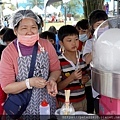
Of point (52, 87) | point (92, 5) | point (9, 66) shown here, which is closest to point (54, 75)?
point (52, 87)

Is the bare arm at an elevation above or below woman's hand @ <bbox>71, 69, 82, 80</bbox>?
above

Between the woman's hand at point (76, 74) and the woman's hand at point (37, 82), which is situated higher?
the woman's hand at point (37, 82)

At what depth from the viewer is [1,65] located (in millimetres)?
1272

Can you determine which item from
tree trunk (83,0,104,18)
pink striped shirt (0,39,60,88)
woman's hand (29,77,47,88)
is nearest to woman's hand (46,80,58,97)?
woman's hand (29,77,47,88)

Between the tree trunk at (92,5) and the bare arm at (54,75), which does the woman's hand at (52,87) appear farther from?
the tree trunk at (92,5)

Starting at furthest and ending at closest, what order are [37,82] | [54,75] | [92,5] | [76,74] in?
[92,5] < [76,74] < [54,75] < [37,82]

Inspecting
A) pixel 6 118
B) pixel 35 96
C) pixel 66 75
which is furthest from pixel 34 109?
pixel 66 75

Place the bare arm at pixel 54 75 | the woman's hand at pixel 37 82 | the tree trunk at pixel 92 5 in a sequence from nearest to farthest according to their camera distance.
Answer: the woman's hand at pixel 37 82
the bare arm at pixel 54 75
the tree trunk at pixel 92 5

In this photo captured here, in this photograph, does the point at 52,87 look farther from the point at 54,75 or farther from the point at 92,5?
the point at 92,5

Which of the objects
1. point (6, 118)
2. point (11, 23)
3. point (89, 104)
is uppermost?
point (11, 23)

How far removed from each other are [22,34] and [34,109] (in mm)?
418

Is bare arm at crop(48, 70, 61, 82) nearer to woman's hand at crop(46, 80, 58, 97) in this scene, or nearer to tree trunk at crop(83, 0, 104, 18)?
woman's hand at crop(46, 80, 58, 97)

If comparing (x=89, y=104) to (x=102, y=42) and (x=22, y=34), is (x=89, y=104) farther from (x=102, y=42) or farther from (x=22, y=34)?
(x=102, y=42)

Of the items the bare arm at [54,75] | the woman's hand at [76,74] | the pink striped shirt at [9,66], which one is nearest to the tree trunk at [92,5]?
the woman's hand at [76,74]
